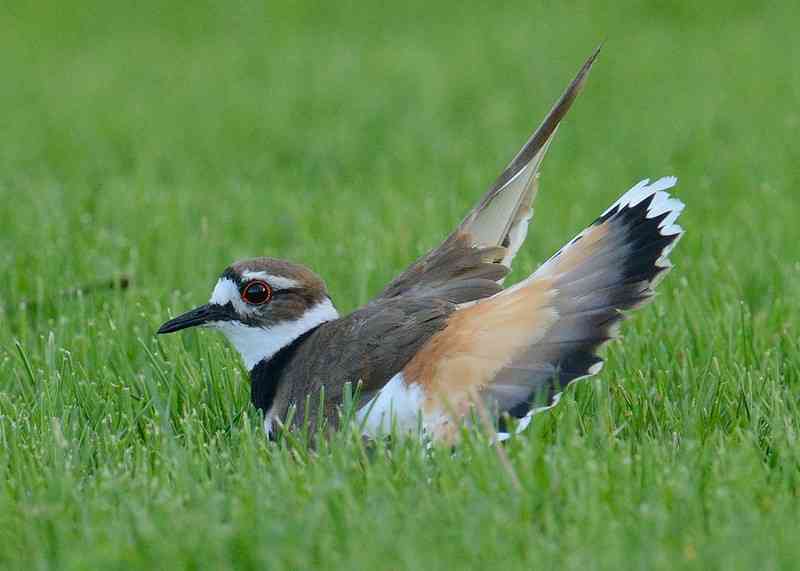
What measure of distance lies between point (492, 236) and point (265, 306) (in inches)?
40.3

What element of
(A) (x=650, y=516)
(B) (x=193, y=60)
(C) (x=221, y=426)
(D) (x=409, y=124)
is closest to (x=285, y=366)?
(C) (x=221, y=426)

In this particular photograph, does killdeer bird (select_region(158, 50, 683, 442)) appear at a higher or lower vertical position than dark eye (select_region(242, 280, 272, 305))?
lower

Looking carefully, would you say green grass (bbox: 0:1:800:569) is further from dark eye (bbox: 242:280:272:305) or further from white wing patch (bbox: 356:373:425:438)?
dark eye (bbox: 242:280:272:305)

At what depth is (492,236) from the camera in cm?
523

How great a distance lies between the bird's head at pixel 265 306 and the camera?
4754 millimetres

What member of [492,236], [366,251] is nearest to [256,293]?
[492,236]

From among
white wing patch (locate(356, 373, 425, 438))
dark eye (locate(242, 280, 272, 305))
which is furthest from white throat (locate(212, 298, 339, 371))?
white wing patch (locate(356, 373, 425, 438))

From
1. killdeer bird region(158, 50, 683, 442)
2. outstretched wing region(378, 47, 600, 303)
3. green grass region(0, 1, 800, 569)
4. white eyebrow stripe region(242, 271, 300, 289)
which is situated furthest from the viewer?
outstretched wing region(378, 47, 600, 303)

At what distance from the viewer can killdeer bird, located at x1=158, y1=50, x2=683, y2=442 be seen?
4109mm

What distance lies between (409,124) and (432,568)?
26.7ft

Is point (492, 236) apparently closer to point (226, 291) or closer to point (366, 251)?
point (226, 291)

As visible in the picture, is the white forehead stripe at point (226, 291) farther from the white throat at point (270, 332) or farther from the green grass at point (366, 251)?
the green grass at point (366, 251)

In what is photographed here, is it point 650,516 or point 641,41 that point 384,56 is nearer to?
point 641,41

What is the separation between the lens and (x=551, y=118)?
497 cm
